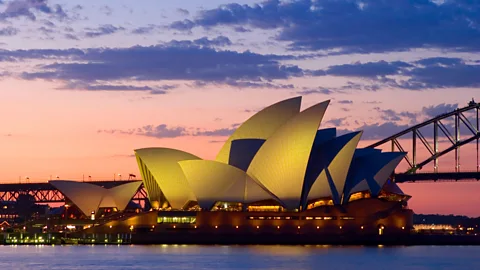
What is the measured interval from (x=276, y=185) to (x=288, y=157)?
18.4ft

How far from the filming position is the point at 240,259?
9031 centimetres

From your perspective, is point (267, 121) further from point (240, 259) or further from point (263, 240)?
point (240, 259)

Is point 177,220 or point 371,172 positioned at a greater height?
point 371,172

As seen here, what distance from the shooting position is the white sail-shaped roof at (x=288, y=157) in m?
106

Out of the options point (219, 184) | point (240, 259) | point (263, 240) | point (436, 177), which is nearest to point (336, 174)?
point (263, 240)

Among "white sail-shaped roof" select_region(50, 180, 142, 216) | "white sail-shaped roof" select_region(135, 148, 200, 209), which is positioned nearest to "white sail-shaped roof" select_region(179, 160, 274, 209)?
"white sail-shaped roof" select_region(135, 148, 200, 209)

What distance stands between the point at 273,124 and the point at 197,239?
1587cm

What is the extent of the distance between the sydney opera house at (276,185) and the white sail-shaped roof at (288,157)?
97 mm

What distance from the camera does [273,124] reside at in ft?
371

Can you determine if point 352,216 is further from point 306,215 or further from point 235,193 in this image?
point 235,193

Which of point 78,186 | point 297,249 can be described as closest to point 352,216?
point 297,249

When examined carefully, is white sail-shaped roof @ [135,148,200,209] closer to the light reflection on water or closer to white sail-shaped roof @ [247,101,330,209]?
white sail-shaped roof @ [247,101,330,209]

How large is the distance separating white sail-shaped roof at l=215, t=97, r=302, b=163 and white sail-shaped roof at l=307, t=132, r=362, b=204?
5.92 m

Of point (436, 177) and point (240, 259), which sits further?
point (436, 177)
